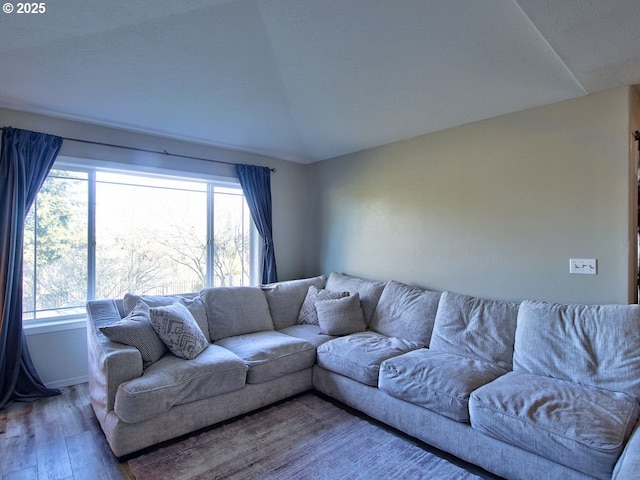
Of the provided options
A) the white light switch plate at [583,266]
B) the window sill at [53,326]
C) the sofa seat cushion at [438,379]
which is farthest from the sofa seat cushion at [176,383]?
the white light switch plate at [583,266]

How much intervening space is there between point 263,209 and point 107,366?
8.49 ft

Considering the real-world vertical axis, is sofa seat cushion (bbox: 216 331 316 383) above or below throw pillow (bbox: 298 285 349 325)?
below

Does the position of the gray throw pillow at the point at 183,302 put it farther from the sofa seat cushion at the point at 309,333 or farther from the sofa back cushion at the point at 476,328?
the sofa back cushion at the point at 476,328

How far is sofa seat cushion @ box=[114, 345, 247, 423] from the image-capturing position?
7.07 feet

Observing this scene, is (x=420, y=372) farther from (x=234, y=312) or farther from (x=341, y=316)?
(x=234, y=312)

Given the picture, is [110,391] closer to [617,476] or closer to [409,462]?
[409,462]

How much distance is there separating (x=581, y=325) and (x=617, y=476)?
1031 mm

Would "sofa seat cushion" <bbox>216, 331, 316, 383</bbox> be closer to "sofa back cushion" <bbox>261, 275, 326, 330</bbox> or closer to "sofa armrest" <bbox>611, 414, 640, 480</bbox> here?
"sofa back cushion" <bbox>261, 275, 326, 330</bbox>

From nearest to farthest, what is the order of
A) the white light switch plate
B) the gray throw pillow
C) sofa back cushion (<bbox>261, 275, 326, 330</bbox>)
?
the white light switch plate → the gray throw pillow → sofa back cushion (<bbox>261, 275, 326, 330</bbox>)

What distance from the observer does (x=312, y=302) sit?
12.6 feet

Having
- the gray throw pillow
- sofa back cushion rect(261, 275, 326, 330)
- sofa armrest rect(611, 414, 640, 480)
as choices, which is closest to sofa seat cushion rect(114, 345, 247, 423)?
the gray throw pillow

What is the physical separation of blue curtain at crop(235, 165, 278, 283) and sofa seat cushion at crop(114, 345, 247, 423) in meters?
1.75

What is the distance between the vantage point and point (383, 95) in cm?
307

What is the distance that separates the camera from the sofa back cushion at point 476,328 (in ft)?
8.60
